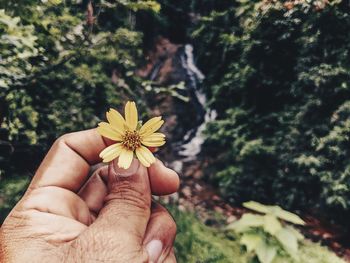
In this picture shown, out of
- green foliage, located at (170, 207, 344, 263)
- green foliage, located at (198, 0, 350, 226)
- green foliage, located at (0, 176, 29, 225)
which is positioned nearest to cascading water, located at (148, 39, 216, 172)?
green foliage, located at (198, 0, 350, 226)

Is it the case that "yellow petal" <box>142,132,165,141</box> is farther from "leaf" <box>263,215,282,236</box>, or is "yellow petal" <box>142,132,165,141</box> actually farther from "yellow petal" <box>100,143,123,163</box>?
"leaf" <box>263,215,282,236</box>

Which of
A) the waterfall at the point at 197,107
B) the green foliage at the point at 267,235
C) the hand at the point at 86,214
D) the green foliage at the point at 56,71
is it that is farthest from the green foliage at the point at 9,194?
the waterfall at the point at 197,107

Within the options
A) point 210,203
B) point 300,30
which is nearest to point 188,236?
point 210,203

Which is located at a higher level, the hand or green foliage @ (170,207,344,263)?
the hand

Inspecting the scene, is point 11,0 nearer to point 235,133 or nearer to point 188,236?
point 188,236

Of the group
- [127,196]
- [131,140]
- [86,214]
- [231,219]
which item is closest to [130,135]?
[131,140]
